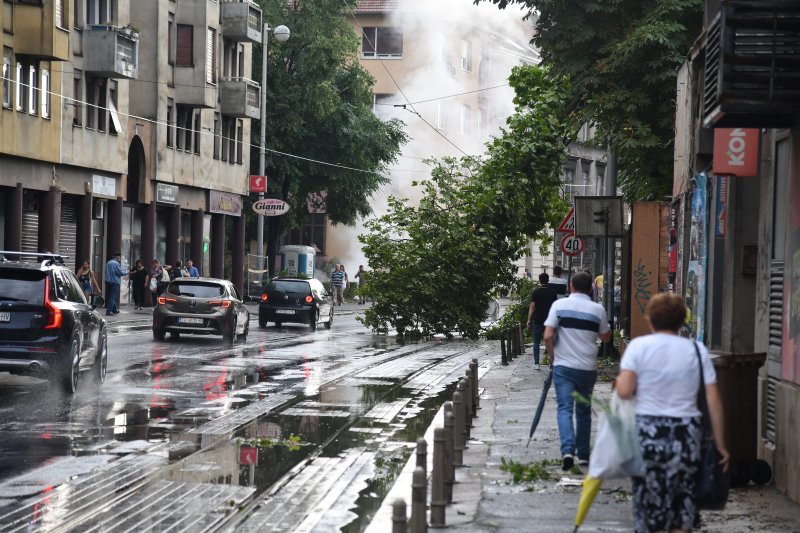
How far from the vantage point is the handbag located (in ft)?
24.0

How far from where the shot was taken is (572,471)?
12141 millimetres

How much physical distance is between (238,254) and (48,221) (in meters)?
19.8

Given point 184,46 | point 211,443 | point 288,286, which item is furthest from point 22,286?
point 184,46

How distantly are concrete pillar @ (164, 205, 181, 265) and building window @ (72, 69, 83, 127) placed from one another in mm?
9870

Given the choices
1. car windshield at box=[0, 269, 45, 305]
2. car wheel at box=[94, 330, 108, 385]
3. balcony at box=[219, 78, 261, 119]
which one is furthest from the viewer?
balcony at box=[219, 78, 261, 119]

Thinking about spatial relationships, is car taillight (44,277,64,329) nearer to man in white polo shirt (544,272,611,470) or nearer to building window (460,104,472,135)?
man in white polo shirt (544,272,611,470)

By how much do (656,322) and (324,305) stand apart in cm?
3493

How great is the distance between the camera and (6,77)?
39.3 m

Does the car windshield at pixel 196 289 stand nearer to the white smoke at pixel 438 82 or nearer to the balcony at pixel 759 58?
the balcony at pixel 759 58

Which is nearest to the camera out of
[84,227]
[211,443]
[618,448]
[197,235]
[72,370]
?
[618,448]

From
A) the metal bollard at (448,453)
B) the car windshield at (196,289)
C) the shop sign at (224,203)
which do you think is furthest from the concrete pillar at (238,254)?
the metal bollard at (448,453)

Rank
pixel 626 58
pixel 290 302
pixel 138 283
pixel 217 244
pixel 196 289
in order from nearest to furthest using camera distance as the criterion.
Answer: pixel 626 58, pixel 196 289, pixel 290 302, pixel 138 283, pixel 217 244

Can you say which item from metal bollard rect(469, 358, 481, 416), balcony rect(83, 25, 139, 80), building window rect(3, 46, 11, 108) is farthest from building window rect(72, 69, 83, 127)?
metal bollard rect(469, 358, 481, 416)

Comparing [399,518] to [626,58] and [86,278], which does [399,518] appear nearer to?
[626,58]
